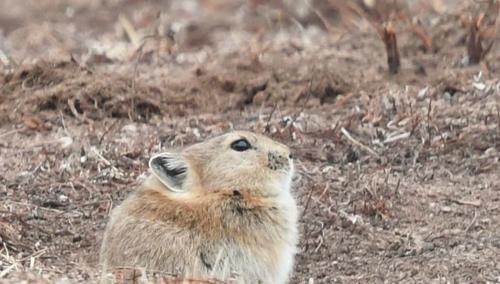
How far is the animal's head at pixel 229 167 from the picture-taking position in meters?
6.68

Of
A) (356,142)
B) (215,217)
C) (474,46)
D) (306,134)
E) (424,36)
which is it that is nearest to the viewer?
(215,217)

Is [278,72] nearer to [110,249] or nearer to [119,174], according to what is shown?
[119,174]

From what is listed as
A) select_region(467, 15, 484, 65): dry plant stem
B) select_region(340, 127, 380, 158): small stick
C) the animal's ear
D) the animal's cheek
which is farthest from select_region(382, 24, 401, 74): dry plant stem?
the animal's ear

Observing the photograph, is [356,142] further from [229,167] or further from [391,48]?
[229,167]

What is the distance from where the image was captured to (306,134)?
8672mm

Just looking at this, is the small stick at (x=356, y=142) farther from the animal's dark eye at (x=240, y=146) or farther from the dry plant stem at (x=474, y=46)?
the animal's dark eye at (x=240, y=146)

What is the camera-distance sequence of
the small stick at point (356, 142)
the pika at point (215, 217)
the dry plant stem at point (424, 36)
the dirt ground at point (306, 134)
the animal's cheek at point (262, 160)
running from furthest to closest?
the dry plant stem at point (424, 36) < the small stick at point (356, 142) < the dirt ground at point (306, 134) < the animal's cheek at point (262, 160) < the pika at point (215, 217)

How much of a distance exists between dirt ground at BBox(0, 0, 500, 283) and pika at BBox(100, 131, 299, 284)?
12.5 inches

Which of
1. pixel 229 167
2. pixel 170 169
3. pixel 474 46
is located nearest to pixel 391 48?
pixel 474 46

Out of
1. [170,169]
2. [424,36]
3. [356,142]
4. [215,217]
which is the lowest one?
[424,36]

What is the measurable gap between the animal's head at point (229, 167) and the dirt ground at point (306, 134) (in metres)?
0.58

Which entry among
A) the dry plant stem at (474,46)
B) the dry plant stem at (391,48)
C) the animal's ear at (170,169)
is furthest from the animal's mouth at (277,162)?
the dry plant stem at (474,46)

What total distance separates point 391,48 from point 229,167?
328 cm

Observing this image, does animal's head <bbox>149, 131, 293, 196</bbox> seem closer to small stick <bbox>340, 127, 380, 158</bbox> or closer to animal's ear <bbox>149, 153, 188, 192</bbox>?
animal's ear <bbox>149, 153, 188, 192</bbox>
